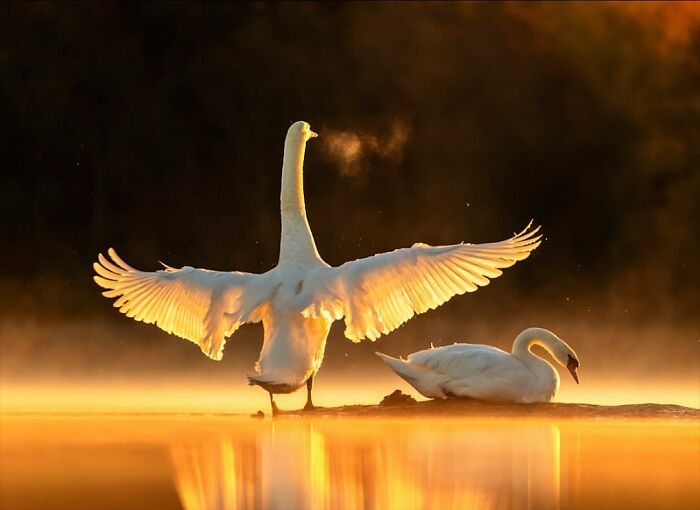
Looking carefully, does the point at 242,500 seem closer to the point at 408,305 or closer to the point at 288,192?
the point at 408,305

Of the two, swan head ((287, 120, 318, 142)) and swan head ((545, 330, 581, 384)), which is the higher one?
swan head ((287, 120, 318, 142))

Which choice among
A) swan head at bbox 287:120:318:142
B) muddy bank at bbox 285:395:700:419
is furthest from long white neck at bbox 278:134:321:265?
muddy bank at bbox 285:395:700:419

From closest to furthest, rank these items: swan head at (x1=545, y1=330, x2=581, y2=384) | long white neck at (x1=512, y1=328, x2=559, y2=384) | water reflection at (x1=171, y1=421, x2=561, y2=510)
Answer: water reflection at (x1=171, y1=421, x2=561, y2=510), long white neck at (x1=512, y1=328, x2=559, y2=384), swan head at (x1=545, y1=330, x2=581, y2=384)

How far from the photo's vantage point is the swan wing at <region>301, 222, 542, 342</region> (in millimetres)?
16844

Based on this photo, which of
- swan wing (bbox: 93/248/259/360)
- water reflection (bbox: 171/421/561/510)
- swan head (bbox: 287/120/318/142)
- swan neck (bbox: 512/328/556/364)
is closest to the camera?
water reflection (bbox: 171/421/561/510)

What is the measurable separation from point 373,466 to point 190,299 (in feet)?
18.3

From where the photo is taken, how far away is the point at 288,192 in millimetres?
18422

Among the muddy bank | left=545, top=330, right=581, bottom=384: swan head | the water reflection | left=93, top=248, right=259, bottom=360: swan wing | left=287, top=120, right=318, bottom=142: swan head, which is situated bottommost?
the water reflection

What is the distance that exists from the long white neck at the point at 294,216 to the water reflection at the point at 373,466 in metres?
1.98

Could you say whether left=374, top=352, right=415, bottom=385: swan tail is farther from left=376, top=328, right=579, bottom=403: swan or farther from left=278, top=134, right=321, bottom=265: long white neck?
left=278, top=134, right=321, bottom=265: long white neck

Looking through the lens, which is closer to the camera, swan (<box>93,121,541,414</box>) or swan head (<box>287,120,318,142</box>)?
swan (<box>93,121,541,414</box>)

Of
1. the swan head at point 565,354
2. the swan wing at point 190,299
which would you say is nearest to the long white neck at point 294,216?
the swan wing at point 190,299

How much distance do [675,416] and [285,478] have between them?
6148 mm

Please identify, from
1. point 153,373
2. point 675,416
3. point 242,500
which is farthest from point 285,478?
point 153,373
